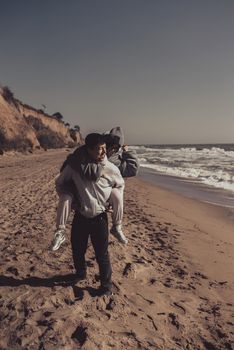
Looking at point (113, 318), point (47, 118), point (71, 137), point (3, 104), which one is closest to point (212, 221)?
point (113, 318)

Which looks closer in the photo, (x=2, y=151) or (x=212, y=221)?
(x=212, y=221)

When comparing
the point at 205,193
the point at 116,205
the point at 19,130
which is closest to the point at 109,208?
the point at 116,205

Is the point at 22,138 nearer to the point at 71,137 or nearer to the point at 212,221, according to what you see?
the point at 212,221

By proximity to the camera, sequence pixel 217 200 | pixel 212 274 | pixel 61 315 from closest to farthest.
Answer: pixel 61 315 → pixel 212 274 → pixel 217 200

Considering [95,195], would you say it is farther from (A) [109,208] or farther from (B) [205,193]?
(B) [205,193]

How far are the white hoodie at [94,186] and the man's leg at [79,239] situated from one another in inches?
7.9

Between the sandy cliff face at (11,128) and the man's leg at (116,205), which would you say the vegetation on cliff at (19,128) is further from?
the man's leg at (116,205)

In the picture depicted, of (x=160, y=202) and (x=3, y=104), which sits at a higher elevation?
(x=3, y=104)

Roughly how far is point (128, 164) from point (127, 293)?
5.03 feet

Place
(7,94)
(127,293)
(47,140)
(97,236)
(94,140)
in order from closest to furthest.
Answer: (94,140), (97,236), (127,293), (7,94), (47,140)

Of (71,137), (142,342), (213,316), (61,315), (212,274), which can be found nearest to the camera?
(142,342)

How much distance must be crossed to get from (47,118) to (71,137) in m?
23.1

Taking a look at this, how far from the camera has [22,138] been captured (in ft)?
119

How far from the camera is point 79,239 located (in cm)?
397
